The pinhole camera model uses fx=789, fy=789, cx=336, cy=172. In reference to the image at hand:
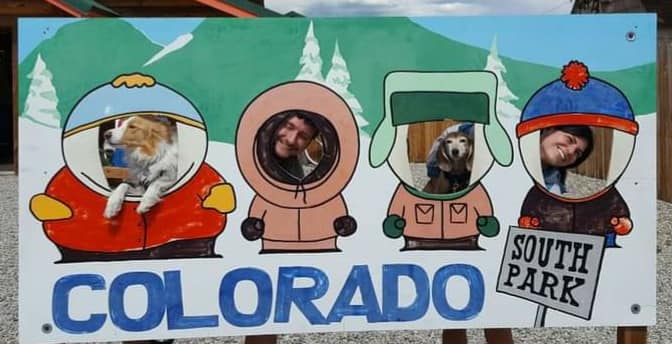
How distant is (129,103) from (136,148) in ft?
0.48

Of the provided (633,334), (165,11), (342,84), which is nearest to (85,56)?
(342,84)

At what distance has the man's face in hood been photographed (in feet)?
8.40

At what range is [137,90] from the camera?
2520 millimetres

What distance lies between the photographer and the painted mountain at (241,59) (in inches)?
98.6

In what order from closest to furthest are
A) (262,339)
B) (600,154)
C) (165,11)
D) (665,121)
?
(600,154)
(262,339)
(665,121)
(165,11)

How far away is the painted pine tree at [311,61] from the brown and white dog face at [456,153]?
0.47 meters

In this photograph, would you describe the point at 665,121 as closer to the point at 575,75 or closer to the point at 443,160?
the point at 575,75

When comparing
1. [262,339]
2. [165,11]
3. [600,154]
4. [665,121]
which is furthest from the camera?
[165,11]

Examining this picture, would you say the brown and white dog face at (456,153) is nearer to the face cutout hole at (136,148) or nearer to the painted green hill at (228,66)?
the painted green hill at (228,66)

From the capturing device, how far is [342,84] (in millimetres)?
2562

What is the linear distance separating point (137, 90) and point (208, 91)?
8.9 inches

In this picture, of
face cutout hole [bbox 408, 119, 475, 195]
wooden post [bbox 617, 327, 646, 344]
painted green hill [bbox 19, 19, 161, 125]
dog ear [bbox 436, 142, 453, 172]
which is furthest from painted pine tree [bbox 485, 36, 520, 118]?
painted green hill [bbox 19, 19, 161, 125]

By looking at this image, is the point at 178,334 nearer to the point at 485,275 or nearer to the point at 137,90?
the point at 137,90

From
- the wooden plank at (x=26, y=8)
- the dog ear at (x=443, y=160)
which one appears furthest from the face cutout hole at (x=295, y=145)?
the wooden plank at (x=26, y=8)
